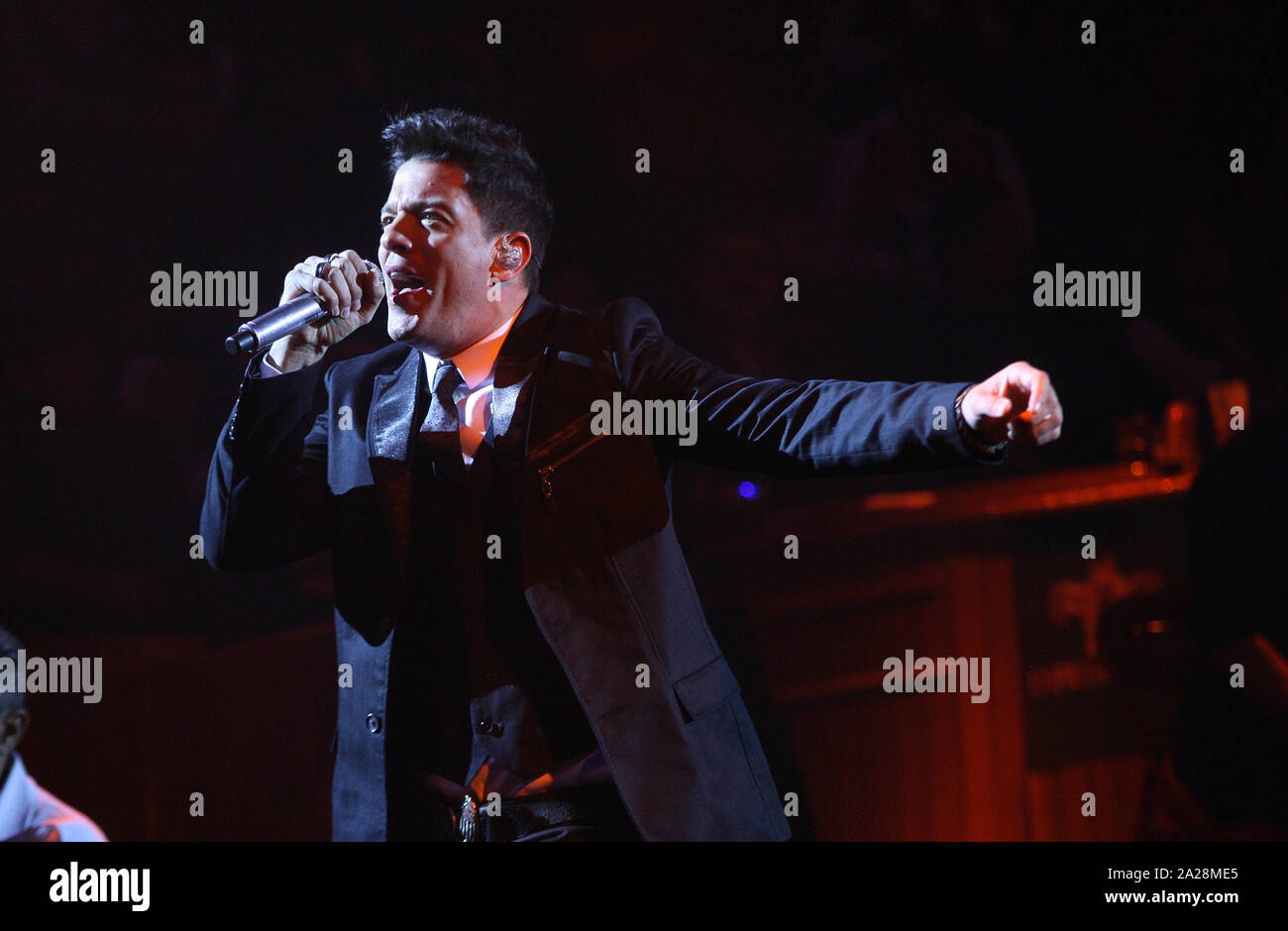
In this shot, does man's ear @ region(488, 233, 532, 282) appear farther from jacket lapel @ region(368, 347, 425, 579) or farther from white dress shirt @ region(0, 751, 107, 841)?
white dress shirt @ region(0, 751, 107, 841)

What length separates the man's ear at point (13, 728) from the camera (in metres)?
2.20

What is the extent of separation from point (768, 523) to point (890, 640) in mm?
343

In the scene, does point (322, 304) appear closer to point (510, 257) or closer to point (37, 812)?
point (510, 257)

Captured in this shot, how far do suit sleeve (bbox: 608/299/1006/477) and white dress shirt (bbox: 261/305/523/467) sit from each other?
0.23m

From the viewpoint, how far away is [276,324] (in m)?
1.87

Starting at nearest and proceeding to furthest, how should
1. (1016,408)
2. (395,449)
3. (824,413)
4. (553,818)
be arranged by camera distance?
(1016,408), (824,413), (553,818), (395,449)

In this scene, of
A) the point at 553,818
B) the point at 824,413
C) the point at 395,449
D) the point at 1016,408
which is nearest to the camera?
the point at 1016,408

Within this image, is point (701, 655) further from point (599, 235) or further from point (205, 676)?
point (205, 676)

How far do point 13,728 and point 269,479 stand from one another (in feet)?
2.69

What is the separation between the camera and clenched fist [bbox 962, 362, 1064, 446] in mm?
1577

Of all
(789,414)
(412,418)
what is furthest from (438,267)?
(789,414)

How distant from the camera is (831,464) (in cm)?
179

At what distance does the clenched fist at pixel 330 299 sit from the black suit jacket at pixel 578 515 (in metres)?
0.08
